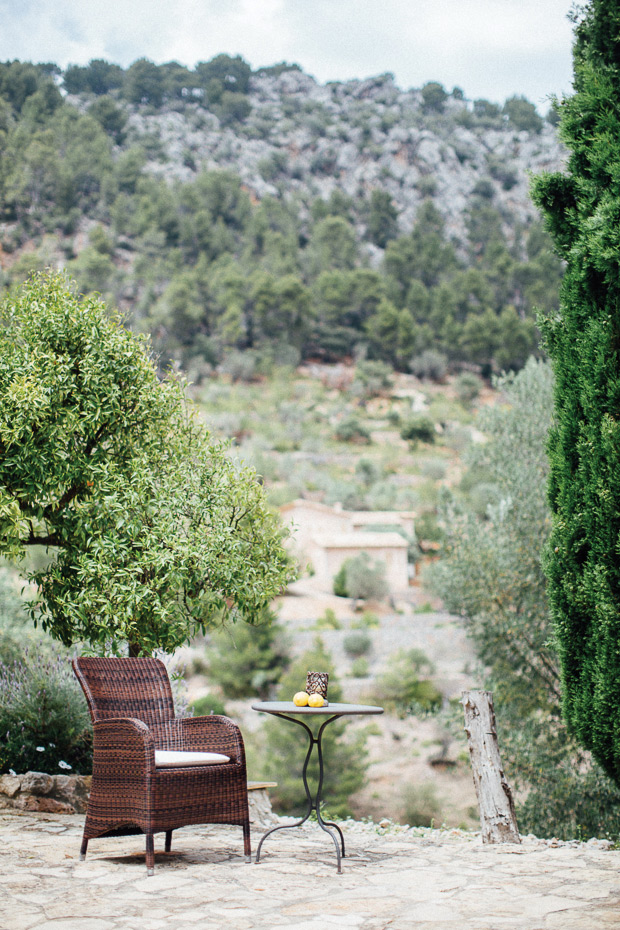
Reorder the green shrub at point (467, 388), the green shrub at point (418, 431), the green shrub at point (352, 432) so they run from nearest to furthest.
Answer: the green shrub at point (418, 431) < the green shrub at point (352, 432) < the green shrub at point (467, 388)

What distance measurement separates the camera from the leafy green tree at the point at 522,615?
25.0 feet

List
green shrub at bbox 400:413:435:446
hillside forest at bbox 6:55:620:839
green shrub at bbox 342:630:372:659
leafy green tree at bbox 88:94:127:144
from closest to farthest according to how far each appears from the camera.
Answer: hillside forest at bbox 6:55:620:839 < green shrub at bbox 342:630:372:659 < green shrub at bbox 400:413:435:446 < leafy green tree at bbox 88:94:127:144

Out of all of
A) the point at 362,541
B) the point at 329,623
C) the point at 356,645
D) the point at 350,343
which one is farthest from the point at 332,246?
the point at 356,645

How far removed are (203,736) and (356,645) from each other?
18282mm

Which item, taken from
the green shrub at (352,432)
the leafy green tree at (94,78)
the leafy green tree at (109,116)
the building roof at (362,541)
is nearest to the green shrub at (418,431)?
the green shrub at (352,432)

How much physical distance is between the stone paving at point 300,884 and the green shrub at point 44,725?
57cm

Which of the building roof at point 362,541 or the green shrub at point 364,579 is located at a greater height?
the building roof at point 362,541

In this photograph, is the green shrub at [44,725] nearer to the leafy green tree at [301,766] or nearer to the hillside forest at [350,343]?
the hillside forest at [350,343]

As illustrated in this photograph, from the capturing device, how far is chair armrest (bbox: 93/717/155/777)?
3.31 m

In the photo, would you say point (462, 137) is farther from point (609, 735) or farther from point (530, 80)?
point (609, 735)

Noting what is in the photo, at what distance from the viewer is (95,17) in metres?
70.8

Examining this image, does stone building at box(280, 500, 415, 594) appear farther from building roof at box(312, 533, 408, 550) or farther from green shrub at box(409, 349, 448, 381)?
green shrub at box(409, 349, 448, 381)

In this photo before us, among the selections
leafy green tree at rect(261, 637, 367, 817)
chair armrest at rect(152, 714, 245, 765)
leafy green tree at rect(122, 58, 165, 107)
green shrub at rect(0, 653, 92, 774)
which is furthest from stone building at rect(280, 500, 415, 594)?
leafy green tree at rect(122, 58, 165, 107)

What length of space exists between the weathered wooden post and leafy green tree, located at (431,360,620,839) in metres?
3.29
